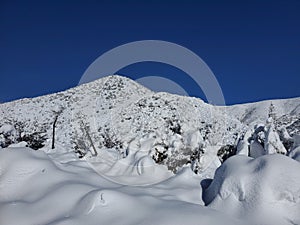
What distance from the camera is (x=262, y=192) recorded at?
502 centimetres

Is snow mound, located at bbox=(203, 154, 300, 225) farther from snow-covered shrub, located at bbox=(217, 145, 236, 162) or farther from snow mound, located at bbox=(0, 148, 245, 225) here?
snow-covered shrub, located at bbox=(217, 145, 236, 162)

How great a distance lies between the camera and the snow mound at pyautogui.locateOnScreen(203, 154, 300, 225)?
4844 mm

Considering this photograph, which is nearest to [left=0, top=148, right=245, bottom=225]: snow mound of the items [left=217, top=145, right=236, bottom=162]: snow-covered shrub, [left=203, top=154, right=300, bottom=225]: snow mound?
[left=203, top=154, right=300, bottom=225]: snow mound

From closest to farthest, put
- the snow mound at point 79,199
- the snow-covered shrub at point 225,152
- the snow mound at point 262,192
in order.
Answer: the snow mound at point 79,199, the snow mound at point 262,192, the snow-covered shrub at point 225,152

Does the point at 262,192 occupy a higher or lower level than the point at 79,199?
higher

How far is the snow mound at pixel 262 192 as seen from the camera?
4.84m

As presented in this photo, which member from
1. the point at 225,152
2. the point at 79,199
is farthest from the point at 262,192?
the point at 225,152

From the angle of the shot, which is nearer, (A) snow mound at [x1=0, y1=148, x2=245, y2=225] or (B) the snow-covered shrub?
(A) snow mound at [x1=0, y1=148, x2=245, y2=225]

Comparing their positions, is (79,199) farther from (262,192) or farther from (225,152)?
(225,152)

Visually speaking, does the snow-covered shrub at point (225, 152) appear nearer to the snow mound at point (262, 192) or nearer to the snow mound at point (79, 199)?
the snow mound at point (79, 199)

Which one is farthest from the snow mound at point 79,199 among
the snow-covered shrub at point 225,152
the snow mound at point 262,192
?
the snow-covered shrub at point 225,152

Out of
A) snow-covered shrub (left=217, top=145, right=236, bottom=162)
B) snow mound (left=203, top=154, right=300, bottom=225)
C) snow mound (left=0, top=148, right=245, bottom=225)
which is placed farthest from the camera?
snow-covered shrub (left=217, top=145, right=236, bottom=162)

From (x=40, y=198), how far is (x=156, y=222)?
74.0 inches

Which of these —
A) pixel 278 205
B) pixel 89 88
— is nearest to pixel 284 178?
pixel 278 205
